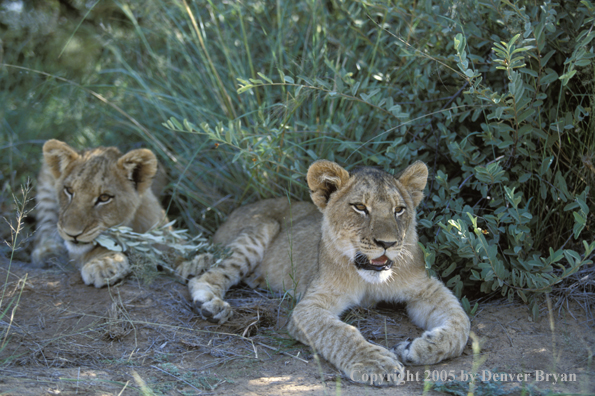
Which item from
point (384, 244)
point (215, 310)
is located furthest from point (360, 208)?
point (215, 310)

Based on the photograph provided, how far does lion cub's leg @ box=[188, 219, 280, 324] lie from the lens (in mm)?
3627

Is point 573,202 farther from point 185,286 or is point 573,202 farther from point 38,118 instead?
point 38,118

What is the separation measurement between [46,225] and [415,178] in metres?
3.34

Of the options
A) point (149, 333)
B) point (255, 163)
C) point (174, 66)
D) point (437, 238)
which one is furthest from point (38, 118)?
point (437, 238)

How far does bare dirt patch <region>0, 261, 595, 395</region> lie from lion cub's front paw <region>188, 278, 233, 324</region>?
0.17 ft

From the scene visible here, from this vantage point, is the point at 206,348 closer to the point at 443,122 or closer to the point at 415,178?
the point at 415,178

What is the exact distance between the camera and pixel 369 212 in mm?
3344

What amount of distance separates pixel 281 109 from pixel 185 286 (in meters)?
1.59

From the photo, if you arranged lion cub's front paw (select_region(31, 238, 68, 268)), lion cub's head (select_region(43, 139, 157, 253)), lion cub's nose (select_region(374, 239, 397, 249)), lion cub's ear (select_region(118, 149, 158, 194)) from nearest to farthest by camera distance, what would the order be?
lion cub's nose (select_region(374, 239, 397, 249))
lion cub's head (select_region(43, 139, 157, 253))
lion cub's ear (select_region(118, 149, 158, 194))
lion cub's front paw (select_region(31, 238, 68, 268))

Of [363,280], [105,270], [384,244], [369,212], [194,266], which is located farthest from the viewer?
[194,266]

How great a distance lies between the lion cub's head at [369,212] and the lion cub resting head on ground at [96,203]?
1568 millimetres

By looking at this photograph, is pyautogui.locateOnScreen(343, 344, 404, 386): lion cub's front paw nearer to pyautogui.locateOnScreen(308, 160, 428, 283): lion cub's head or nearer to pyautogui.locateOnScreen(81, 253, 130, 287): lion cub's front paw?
pyautogui.locateOnScreen(308, 160, 428, 283): lion cub's head

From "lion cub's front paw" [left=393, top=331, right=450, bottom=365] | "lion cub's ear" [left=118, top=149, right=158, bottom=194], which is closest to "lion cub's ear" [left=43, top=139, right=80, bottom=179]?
"lion cub's ear" [left=118, top=149, right=158, bottom=194]

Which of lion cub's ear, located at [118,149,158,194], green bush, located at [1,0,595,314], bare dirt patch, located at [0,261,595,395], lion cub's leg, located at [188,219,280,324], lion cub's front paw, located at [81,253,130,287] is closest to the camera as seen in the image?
bare dirt patch, located at [0,261,595,395]
